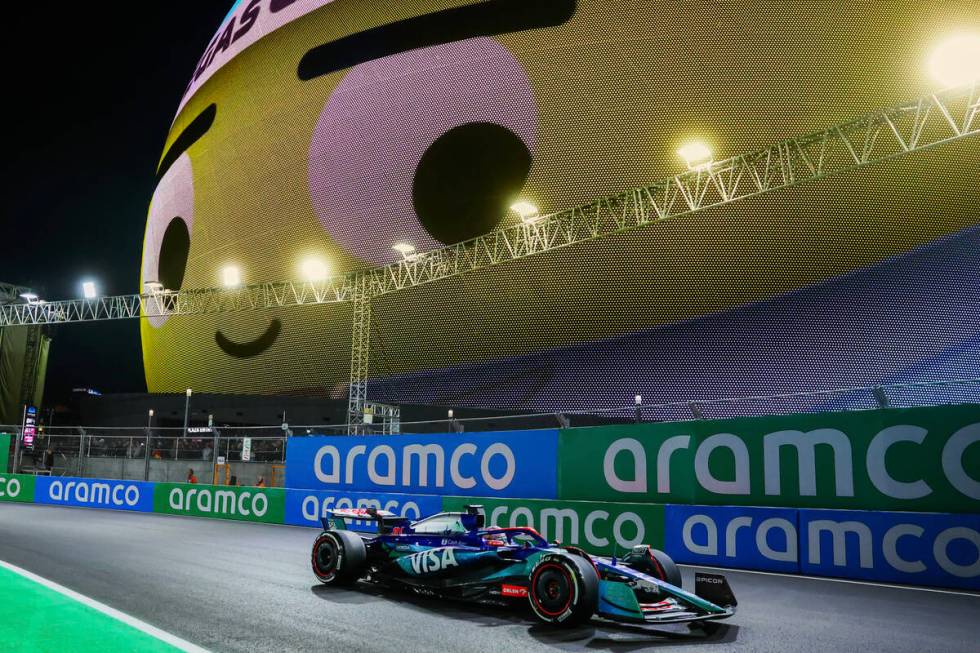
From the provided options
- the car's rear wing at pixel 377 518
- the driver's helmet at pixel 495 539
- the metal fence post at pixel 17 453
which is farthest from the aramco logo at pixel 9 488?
the driver's helmet at pixel 495 539

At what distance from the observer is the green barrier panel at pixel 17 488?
2094 centimetres

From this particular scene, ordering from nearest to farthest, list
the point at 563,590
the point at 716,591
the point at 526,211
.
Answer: the point at 563,590 → the point at 716,591 → the point at 526,211

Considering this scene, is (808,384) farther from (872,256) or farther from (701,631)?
(701,631)

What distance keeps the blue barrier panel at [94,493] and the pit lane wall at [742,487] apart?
7.57 meters

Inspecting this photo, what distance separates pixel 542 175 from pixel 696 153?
5253mm

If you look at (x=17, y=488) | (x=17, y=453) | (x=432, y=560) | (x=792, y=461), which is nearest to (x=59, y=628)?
(x=432, y=560)

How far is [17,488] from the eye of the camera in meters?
21.3

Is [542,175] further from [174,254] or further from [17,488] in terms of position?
[174,254]

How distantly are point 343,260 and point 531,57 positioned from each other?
9745 millimetres

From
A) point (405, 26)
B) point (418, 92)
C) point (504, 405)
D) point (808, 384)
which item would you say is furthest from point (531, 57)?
point (808, 384)

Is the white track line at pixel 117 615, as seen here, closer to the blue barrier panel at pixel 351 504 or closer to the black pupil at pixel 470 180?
the blue barrier panel at pixel 351 504

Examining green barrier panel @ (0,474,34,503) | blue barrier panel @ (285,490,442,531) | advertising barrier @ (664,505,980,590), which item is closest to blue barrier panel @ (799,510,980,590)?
advertising barrier @ (664,505,980,590)

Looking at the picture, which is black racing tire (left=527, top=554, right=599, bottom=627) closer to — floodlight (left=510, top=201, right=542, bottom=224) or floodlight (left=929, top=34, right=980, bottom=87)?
floodlight (left=929, top=34, right=980, bottom=87)

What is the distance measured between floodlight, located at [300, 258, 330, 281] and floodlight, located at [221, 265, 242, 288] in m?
3.34
